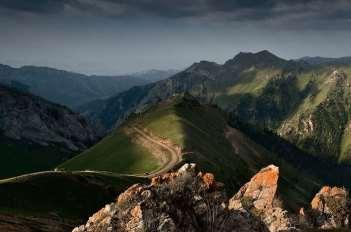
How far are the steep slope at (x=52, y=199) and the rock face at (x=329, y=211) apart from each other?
170ft

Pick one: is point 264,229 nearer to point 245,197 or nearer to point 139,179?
point 245,197

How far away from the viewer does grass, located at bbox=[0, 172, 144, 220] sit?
128 metres

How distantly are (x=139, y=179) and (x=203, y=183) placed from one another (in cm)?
14624

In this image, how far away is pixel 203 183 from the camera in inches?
2180

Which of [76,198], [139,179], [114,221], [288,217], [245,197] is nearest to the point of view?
[114,221]

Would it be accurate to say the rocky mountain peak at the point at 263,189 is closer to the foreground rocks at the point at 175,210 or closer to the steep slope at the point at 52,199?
the steep slope at the point at 52,199

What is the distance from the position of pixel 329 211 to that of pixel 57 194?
69.9 meters

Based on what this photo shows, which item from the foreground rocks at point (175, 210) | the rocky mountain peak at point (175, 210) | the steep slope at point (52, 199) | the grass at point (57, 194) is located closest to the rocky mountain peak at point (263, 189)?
the steep slope at point (52, 199)

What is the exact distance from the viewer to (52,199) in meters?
140

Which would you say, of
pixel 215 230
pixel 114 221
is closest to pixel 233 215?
pixel 215 230

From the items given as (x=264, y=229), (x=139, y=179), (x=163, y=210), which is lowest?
(x=139, y=179)

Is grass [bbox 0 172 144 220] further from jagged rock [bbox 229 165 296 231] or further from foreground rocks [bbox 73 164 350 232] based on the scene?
foreground rocks [bbox 73 164 350 232]

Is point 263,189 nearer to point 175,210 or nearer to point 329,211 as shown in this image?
point 329,211

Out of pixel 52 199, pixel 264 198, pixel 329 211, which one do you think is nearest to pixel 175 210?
pixel 264 198
